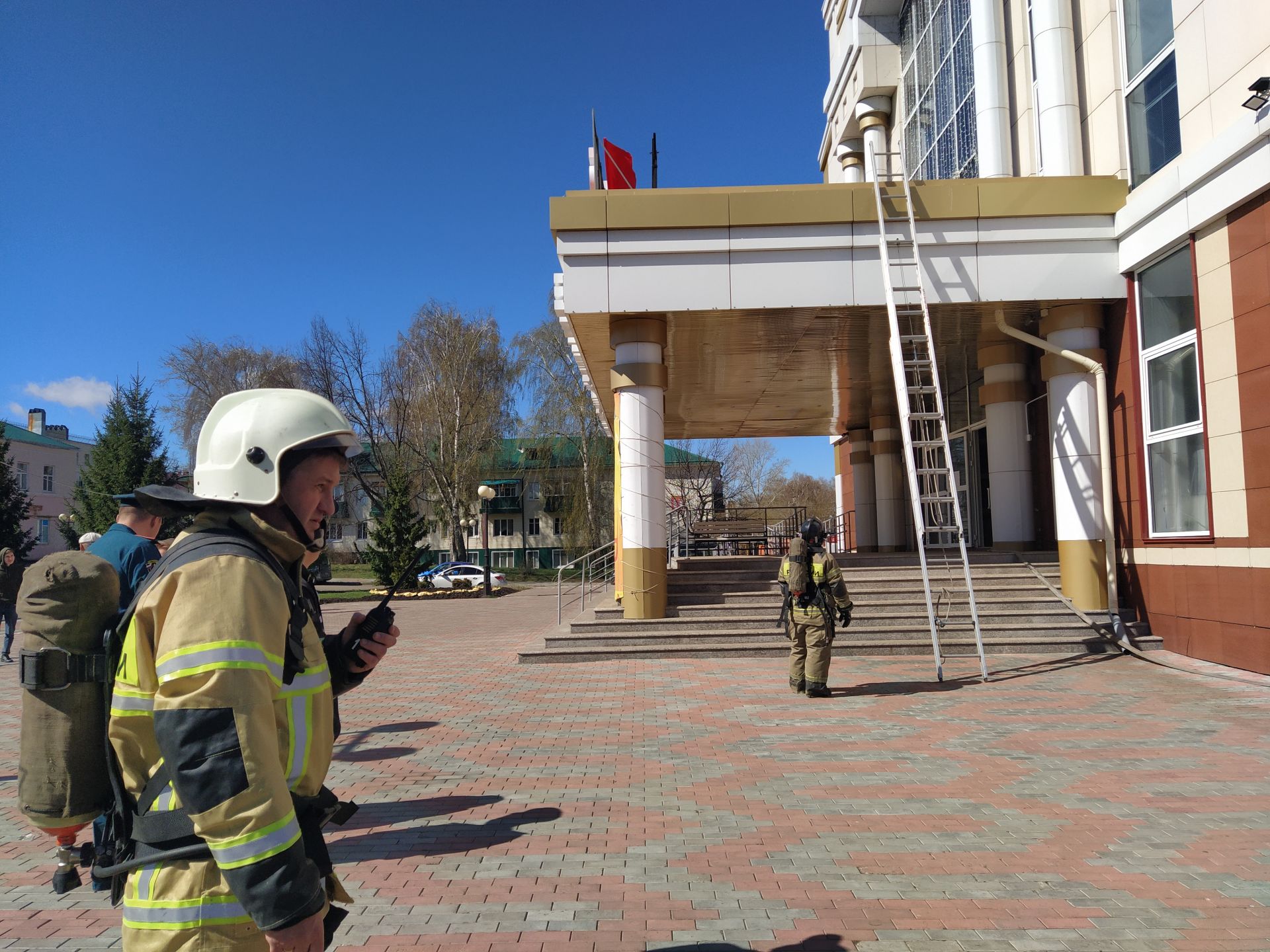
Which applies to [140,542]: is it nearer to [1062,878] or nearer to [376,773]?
[376,773]

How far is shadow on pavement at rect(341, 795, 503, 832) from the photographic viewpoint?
17.9 feet

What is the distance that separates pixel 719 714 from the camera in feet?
27.2

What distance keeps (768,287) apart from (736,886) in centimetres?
913

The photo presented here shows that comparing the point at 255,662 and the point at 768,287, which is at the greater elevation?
the point at 768,287

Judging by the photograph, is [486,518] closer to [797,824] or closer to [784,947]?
[797,824]

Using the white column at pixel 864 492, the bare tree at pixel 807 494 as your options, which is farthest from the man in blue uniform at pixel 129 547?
the bare tree at pixel 807 494

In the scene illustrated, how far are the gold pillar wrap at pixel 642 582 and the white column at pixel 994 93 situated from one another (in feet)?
20.0

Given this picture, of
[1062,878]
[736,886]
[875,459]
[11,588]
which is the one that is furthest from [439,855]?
[875,459]

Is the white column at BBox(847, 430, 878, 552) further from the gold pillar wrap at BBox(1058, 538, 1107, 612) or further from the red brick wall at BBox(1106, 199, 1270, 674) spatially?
the red brick wall at BBox(1106, 199, 1270, 674)

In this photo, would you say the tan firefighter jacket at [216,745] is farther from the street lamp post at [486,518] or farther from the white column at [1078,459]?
the street lamp post at [486,518]

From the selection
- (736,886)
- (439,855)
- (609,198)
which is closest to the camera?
(736,886)

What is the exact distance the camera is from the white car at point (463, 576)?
37.7m

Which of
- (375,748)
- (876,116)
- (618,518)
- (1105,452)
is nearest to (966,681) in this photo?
(1105,452)

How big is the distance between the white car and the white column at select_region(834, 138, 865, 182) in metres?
21.3
